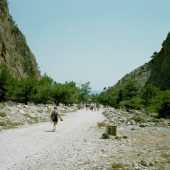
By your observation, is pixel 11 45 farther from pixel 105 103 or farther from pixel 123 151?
pixel 123 151

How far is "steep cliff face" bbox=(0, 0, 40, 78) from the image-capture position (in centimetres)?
13825

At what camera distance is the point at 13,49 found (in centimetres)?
15038

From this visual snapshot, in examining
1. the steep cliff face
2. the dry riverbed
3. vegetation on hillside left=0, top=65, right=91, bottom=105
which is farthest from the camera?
the steep cliff face

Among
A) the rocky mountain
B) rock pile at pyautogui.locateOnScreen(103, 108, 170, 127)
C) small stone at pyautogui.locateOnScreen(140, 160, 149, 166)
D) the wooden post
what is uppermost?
Result: the rocky mountain

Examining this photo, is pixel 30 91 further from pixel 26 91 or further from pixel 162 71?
pixel 162 71

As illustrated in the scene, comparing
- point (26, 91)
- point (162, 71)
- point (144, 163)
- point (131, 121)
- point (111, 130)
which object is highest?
point (162, 71)

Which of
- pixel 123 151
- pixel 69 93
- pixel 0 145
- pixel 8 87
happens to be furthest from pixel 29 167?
pixel 69 93

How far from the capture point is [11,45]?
149375 millimetres

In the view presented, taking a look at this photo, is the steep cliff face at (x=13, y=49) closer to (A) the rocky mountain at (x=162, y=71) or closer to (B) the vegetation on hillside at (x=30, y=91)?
(B) the vegetation on hillside at (x=30, y=91)

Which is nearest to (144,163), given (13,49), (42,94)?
(42,94)

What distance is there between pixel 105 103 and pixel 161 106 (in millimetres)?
92507

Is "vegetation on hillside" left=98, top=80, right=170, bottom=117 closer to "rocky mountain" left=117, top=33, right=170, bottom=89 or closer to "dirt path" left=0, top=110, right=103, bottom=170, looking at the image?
"rocky mountain" left=117, top=33, right=170, bottom=89

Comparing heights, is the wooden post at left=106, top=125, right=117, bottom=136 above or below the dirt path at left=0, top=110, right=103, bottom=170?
above

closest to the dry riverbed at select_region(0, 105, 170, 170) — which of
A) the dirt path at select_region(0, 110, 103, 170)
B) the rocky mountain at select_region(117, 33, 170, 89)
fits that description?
the dirt path at select_region(0, 110, 103, 170)
